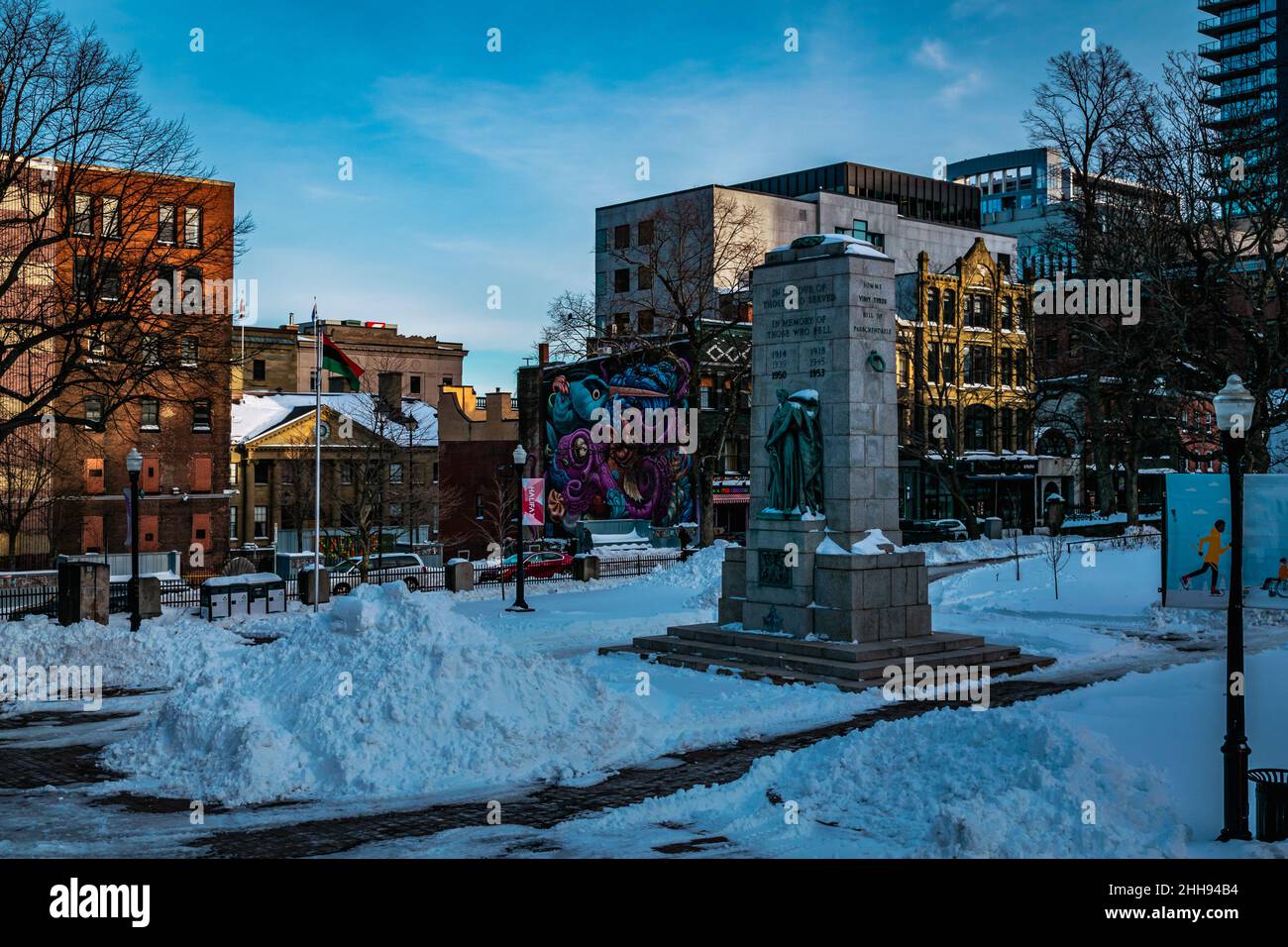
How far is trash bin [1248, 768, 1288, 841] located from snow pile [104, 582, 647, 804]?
719cm

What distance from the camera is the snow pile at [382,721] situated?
44.4ft

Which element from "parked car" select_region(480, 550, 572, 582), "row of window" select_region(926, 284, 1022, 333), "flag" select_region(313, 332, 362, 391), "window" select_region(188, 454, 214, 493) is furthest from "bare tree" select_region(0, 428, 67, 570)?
"row of window" select_region(926, 284, 1022, 333)

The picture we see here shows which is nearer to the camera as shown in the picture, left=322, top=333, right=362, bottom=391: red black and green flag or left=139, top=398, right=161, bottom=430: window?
left=322, top=333, right=362, bottom=391: red black and green flag

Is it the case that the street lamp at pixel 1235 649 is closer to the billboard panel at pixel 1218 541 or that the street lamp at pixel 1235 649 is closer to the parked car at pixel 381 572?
the billboard panel at pixel 1218 541

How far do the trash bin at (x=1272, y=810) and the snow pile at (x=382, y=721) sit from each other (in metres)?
7.19

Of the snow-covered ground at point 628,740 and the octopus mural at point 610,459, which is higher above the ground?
the octopus mural at point 610,459

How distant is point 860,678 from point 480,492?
1756 inches

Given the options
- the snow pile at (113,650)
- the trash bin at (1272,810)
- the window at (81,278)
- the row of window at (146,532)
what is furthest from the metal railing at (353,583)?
the trash bin at (1272,810)

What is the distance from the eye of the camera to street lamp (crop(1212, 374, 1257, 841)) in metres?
10.2

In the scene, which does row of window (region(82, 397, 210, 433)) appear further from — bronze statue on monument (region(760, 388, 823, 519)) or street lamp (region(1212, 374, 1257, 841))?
street lamp (region(1212, 374, 1257, 841))

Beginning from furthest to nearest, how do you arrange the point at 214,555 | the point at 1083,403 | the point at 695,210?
the point at 695,210, the point at 1083,403, the point at 214,555

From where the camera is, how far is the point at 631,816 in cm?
1196

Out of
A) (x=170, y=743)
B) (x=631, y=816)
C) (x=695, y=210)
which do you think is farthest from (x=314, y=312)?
(x=695, y=210)
